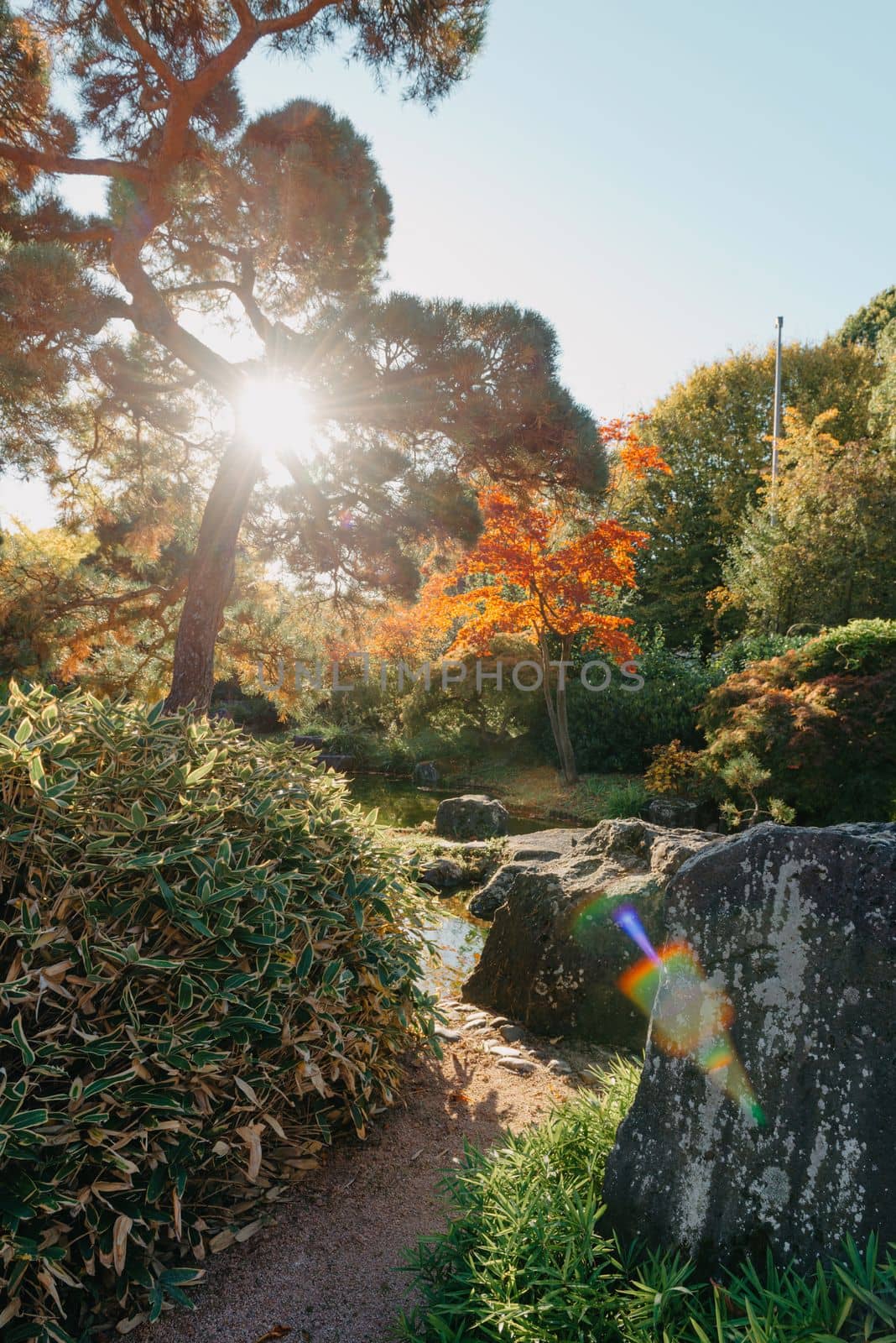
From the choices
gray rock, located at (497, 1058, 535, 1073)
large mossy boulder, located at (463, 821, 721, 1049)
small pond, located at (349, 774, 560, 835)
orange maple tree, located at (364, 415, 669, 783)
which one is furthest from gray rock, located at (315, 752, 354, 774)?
gray rock, located at (497, 1058, 535, 1073)

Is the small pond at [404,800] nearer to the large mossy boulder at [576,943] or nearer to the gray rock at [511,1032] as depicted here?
the large mossy boulder at [576,943]

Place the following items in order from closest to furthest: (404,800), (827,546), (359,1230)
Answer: (359,1230) → (404,800) → (827,546)

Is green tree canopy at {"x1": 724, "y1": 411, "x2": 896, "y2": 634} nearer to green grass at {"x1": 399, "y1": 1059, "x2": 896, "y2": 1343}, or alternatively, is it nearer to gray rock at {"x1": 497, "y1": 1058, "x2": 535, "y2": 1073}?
gray rock at {"x1": 497, "y1": 1058, "x2": 535, "y2": 1073}

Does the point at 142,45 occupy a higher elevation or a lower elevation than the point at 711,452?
lower

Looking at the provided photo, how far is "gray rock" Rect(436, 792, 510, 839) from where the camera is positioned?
9008 millimetres

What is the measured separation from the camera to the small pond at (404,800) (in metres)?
10.4

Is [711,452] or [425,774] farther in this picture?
[711,452]

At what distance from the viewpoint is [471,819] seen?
909cm

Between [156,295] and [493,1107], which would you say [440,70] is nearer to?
[156,295]

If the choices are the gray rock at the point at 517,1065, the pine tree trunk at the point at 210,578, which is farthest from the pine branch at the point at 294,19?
the gray rock at the point at 517,1065

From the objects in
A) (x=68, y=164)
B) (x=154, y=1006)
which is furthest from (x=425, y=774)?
(x=154, y=1006)

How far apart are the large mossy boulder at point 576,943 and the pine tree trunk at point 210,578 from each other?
12.3 feet

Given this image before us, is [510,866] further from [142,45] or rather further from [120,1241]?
[142,45]

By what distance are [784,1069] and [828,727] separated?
728 cm
